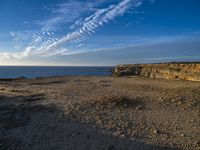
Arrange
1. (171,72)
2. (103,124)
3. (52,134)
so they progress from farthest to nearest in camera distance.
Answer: (171,72) → (103,124) → (52,134)

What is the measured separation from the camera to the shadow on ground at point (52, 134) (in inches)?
506

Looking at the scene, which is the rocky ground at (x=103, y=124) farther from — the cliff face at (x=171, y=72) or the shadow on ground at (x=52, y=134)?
the cliff face at (x=171, y=72)

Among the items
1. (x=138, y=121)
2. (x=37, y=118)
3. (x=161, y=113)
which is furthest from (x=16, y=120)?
(x=161, y=113)

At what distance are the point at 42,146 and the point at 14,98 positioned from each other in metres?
11.7

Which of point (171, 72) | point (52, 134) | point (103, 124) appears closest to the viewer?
point (52, 134)

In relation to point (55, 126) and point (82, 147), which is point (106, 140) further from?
point (55, 126)

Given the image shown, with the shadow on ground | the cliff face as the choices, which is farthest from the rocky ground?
the cliff face

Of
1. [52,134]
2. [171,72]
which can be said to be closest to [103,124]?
[52,134]

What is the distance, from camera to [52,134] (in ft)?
46.4

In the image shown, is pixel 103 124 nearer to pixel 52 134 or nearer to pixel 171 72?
pixel 52 134

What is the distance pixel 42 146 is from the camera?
12883 mm

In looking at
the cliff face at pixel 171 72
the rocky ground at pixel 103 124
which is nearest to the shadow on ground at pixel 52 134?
the rocky ground at pixel 103 124

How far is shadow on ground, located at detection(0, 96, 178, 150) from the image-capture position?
Result: 12.9 metres

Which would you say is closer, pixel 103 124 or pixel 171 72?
pixel 103 124
